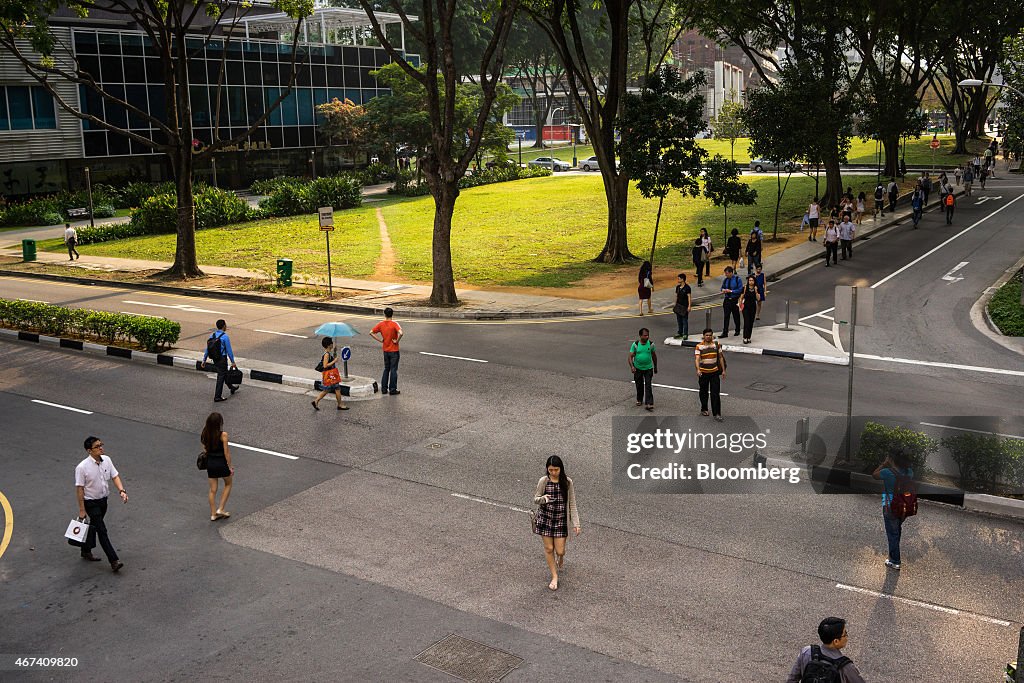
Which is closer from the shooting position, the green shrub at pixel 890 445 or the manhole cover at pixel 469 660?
the manhole cover at pixel 469 660

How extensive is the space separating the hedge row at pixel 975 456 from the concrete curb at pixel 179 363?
9577 millimetres

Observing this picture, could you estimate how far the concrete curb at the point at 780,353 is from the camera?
21234 millimetres

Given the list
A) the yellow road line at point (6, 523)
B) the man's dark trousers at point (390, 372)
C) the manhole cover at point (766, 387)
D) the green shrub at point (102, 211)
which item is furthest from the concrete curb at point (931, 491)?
the green shrub at point (102, 211)

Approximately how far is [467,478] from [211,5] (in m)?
27.3

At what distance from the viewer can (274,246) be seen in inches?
1709

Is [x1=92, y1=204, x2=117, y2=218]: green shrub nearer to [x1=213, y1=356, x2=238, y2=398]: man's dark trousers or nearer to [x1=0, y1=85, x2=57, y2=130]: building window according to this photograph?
[x1=0, y1=85, x2=57, y2=130]: building window

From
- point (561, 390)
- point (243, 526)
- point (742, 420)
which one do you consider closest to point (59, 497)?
point (243, 526)

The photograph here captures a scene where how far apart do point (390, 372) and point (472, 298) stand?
11350 millimetres

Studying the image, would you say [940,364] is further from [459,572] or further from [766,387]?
[459,572]

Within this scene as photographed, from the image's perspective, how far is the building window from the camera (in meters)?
53.2

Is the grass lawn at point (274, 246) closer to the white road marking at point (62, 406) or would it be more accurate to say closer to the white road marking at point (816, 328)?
the white road marking at point (816, 328)

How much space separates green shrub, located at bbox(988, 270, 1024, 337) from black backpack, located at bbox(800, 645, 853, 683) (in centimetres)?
1907

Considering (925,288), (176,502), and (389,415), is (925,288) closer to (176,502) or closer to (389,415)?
(389,415)

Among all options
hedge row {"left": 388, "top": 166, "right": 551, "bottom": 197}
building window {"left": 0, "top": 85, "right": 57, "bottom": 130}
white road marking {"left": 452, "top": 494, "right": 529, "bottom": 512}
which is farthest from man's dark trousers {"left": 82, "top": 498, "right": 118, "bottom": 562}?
hedge row {"left": 388, "top": 166, "right": 551, "bottom": 197}
